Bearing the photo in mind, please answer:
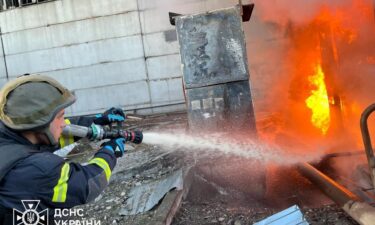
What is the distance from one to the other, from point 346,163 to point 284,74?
451 centimetres

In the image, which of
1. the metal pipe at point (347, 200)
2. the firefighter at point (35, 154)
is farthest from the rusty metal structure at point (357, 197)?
the firefighter at point (35, 154)

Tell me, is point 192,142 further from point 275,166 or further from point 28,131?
point 28,131

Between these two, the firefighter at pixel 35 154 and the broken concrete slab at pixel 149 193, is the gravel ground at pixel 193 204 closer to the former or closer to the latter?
the broken concrete slab at pixel 149 193

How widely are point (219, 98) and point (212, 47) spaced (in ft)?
2.26

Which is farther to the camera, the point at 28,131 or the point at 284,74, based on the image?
the point at 284,74

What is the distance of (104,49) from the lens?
426 inches

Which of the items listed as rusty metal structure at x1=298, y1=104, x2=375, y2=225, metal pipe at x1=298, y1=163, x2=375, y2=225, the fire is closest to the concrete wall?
the fire

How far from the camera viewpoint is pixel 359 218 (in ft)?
10.1

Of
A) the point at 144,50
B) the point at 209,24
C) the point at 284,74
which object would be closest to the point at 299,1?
the point at 284,74

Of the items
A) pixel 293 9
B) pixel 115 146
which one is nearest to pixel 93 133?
pixel 115 146

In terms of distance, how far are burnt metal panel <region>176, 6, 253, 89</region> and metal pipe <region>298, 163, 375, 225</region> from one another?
1.56 m

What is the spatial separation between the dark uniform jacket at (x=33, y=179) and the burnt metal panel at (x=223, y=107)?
3051 millimetres

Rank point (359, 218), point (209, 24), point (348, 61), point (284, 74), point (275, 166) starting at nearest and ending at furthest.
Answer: point (359, 218) → point (209, 24) → point (275, 166) → point (348, 61) → point (284, 74)

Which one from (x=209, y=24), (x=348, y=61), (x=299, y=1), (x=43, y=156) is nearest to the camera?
(x=43, y=156)
